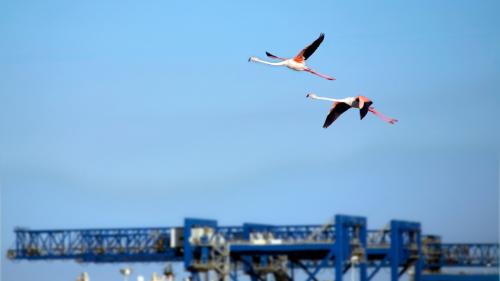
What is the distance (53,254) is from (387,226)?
156ft

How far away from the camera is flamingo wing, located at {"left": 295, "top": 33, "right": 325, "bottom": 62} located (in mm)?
50594

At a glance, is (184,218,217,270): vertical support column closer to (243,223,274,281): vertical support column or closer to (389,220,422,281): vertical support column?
(243,223,274,281): vertical support column

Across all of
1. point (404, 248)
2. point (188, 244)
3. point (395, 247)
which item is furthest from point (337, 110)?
point (404, 248)

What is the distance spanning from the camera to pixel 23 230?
610 feet

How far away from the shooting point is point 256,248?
162125 mm

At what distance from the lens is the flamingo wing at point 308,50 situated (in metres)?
50.6

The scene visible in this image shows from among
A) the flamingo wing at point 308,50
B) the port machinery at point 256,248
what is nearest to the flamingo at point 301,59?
the flamingo wing at point 308,50

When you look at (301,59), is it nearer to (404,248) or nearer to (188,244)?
(188,244)

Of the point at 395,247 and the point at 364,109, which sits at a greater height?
the point at 395,247

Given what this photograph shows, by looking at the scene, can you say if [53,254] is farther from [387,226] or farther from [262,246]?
[387,226]

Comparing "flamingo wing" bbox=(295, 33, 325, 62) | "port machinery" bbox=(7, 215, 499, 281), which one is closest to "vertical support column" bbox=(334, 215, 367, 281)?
"port machinery" bbox=(7, 215, 499, 281)

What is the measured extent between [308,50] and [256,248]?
113 metres

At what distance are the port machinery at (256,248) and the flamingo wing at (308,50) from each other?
103 meters

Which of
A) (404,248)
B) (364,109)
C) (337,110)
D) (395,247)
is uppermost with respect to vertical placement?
(404,248)
